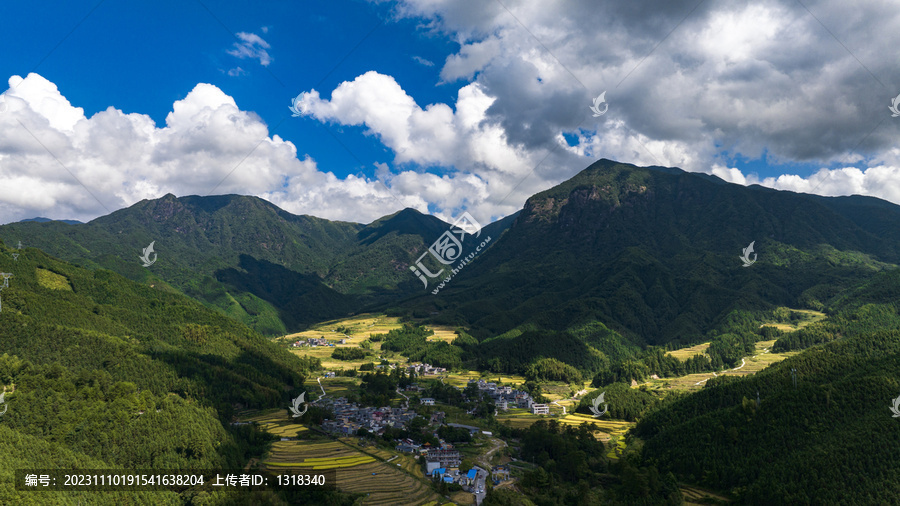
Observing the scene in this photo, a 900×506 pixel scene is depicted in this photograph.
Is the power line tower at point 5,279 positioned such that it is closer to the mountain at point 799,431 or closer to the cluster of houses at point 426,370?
the cluster of houses at point 426,370

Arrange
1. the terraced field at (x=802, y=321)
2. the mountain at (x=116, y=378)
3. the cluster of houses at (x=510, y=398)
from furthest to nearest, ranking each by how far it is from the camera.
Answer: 1. the terraced field at (x=802, y=321)
2. the cluster of houses at (x=510, y=398)
3. the mountain at (x=116, y=378)

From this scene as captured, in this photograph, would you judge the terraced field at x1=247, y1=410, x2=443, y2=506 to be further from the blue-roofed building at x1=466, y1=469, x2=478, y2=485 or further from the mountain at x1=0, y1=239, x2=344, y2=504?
the mountain at x1=0, y1=239, x2=344, y2=504

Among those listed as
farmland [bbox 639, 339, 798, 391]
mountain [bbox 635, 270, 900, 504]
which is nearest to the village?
mountain [bbox 635, 270, 900, 504]

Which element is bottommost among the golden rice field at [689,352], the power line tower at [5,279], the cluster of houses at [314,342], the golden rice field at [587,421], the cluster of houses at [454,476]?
the golden rice field at [587,421]

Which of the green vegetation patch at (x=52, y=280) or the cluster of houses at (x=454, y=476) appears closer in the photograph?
the cluster of houses at (x=454, y=476)

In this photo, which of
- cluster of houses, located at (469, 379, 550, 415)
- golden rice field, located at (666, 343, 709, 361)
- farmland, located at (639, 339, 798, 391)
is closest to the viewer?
cluster of houses, located at (469, 379, 550, 415)

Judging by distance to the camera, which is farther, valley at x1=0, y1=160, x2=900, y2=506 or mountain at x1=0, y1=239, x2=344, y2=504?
mountain at x1=0, y1=239, x2=344, y2=504

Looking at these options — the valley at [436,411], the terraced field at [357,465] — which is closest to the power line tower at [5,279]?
the valley at [436,411]
